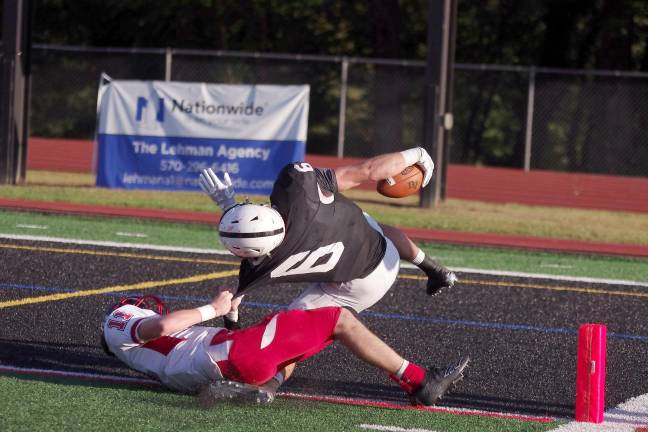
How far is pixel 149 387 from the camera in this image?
24.5ft

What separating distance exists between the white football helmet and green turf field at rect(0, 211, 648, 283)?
761cm

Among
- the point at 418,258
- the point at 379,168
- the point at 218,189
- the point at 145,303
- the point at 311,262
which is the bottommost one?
the point at 145,303

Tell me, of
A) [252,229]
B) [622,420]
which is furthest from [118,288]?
[622,420]

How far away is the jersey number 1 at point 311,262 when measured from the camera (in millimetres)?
7086

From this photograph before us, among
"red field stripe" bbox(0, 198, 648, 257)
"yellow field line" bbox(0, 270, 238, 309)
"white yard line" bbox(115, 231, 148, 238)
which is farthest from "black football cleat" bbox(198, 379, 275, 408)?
"red field stripe" bbox(0, 198, 648, 257)

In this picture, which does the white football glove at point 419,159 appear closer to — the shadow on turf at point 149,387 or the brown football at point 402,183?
the brown football at point 402,183

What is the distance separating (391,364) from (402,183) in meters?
1.35

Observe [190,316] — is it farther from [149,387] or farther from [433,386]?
[433,386]

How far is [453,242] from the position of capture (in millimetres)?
16609

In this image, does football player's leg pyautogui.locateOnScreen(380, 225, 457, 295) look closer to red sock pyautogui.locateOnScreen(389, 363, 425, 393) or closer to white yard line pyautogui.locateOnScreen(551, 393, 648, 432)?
red sock pyautogui.locateOnScreen(389, 363, 425, 393)

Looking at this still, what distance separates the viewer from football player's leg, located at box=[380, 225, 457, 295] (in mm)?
8367

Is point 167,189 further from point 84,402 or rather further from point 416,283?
point 84,402

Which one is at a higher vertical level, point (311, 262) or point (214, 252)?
point (311, 262)

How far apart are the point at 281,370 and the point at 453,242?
945 centimetres
